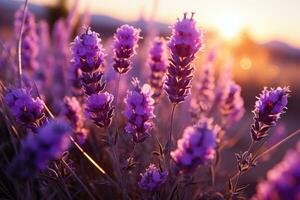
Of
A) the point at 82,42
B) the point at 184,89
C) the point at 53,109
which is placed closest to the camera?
the point at 82,42

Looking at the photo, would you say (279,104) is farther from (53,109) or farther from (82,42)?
(53,109)

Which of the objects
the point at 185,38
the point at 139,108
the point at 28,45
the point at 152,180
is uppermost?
the point at 185,38

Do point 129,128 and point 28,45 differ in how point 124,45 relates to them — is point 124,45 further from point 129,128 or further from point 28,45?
point 28,45

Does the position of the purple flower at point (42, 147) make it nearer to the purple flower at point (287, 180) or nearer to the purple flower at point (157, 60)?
the purple flower at point (287, 180)

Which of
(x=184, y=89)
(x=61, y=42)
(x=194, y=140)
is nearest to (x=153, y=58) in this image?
(x=184, y=89)

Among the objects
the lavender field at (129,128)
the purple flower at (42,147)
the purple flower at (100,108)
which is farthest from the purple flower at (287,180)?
the purple flower at (100,108)

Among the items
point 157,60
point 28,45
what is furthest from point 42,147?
point 28,45
